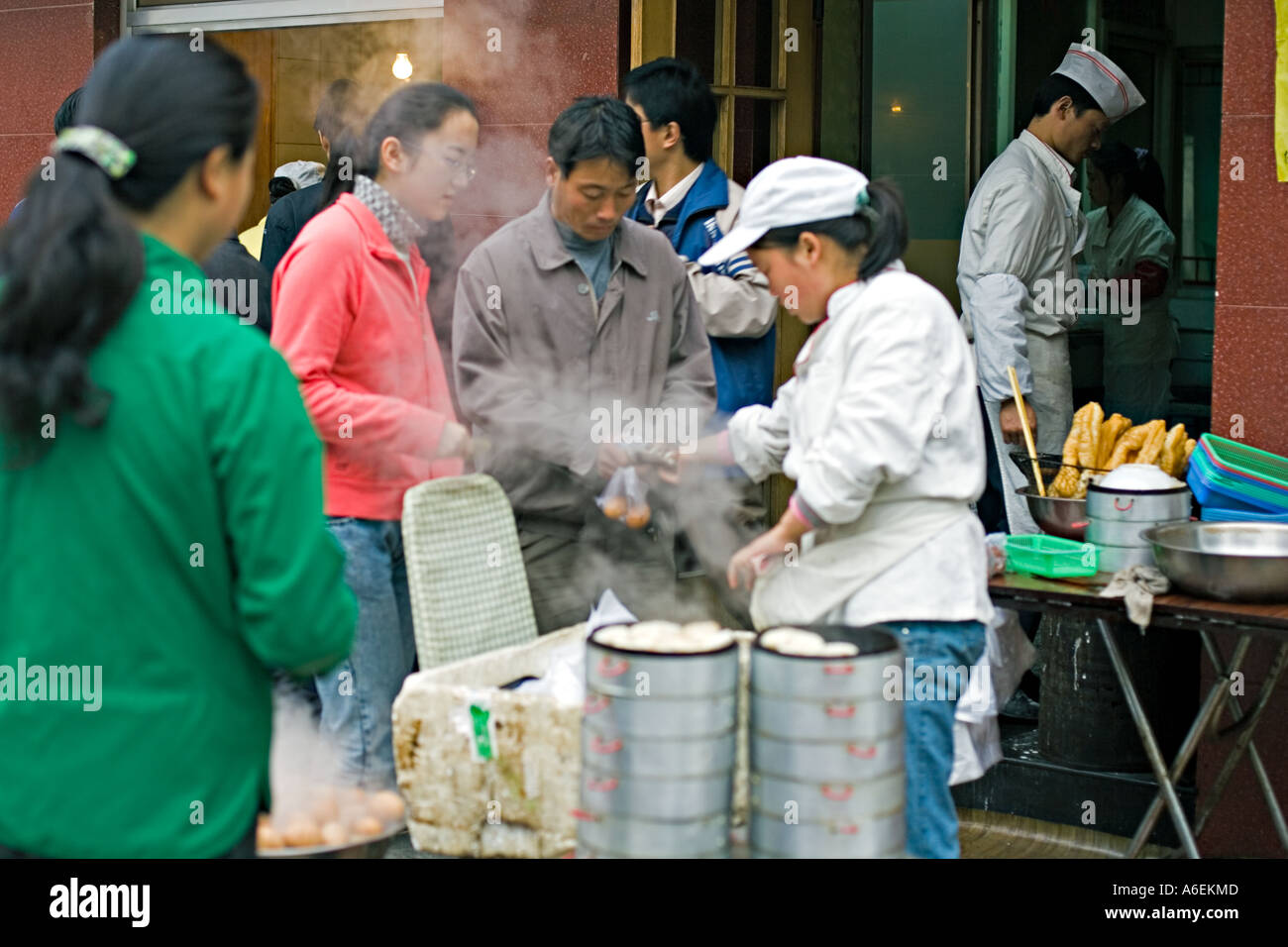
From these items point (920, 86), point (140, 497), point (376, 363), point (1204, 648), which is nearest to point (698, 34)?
point (920, 86)

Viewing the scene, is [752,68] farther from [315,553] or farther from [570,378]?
[315,553]

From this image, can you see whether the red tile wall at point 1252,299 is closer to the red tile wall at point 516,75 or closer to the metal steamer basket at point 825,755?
the metal steamer basket at point 825,755

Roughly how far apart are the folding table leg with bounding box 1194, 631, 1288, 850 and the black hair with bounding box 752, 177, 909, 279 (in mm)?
1696

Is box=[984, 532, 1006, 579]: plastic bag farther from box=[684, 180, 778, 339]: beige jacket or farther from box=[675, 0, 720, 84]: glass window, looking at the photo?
box=[675, 0, 720, 84]: glass window

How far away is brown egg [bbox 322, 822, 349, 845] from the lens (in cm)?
305

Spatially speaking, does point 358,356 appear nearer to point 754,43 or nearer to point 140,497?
point 140,497

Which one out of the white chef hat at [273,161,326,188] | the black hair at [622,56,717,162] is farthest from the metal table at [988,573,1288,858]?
the white chef hat at [273,161,326,188]

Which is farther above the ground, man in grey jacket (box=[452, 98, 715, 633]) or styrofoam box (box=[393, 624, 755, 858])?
man in grey jacket (box=[452, 98, 715, 633])

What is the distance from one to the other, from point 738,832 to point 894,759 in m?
0.47
